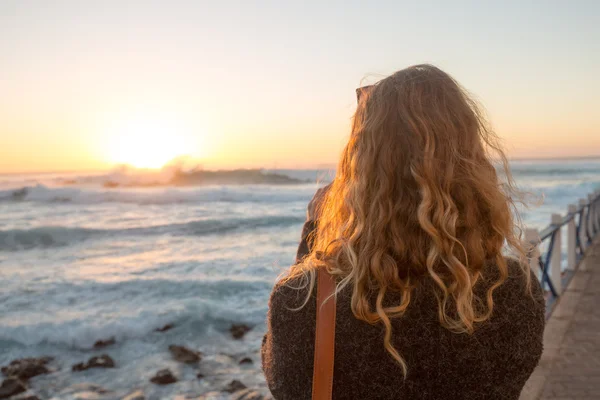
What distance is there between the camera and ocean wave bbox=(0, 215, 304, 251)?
63.6ft

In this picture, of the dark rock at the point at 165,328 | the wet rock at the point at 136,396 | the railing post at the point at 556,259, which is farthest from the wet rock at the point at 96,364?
the railing post at the point at 556,259

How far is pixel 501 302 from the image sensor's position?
1.34m

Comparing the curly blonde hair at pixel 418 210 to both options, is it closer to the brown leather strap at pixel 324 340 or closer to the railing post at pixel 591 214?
the brown leather strap at pixel 324 340

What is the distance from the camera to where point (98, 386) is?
6273 millimetres

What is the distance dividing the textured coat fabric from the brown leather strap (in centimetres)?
2

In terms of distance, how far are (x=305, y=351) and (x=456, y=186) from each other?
540 millimetres

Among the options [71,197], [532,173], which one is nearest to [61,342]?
[71,197]

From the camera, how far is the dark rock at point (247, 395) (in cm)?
586

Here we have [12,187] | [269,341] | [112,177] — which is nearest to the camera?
[269,341]

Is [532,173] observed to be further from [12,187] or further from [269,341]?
[269,341]

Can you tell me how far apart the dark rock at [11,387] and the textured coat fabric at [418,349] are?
587cm

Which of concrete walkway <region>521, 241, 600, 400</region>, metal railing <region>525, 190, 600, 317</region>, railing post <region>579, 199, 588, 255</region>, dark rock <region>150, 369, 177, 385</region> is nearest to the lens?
concrete walkway <region>521, 241, 600, 400</region>

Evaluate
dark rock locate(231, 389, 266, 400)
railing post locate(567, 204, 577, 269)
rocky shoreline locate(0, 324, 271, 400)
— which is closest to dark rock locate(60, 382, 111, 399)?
rocky shoreline locate(0, 324, 271, 400)

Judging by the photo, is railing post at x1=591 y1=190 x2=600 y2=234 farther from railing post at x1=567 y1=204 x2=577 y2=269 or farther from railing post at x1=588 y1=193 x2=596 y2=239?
railing post at x1=567 y1=204 x2=577 y2=269
